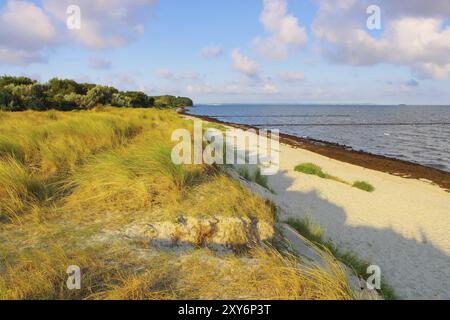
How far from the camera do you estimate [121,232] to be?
439cm

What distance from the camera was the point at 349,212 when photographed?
34.3 feet

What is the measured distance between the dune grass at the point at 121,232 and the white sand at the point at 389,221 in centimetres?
319

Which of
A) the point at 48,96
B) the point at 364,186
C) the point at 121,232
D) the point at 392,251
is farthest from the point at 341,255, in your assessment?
the point at 48,96

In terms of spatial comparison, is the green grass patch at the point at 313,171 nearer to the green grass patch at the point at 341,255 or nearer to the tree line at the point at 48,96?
the green grass patch at the point at 341,255

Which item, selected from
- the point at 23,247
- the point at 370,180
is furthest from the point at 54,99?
the point at 23,247

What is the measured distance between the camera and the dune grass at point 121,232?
10.5 ft

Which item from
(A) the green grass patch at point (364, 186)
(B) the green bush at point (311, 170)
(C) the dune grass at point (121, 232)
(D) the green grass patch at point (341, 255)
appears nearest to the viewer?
(C) the dune grass at point (121, 232)

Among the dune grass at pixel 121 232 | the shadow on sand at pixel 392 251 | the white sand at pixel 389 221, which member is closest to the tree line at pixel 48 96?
the dune grass at pixel 121 232

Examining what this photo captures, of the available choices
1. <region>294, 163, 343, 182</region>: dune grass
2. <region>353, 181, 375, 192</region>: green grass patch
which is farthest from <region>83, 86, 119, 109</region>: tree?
<region>353, 181, 375, 192</region>: green grass patch

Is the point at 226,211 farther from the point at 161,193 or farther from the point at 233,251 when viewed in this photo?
the point at 161,193

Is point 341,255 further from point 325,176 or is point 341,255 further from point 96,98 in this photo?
point 96,98

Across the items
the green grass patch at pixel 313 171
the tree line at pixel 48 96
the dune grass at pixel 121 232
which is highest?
the tree line at pixel 48 96

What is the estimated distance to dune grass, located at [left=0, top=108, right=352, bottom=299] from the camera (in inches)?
126

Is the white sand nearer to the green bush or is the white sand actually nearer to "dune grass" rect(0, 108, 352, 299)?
the green bush
